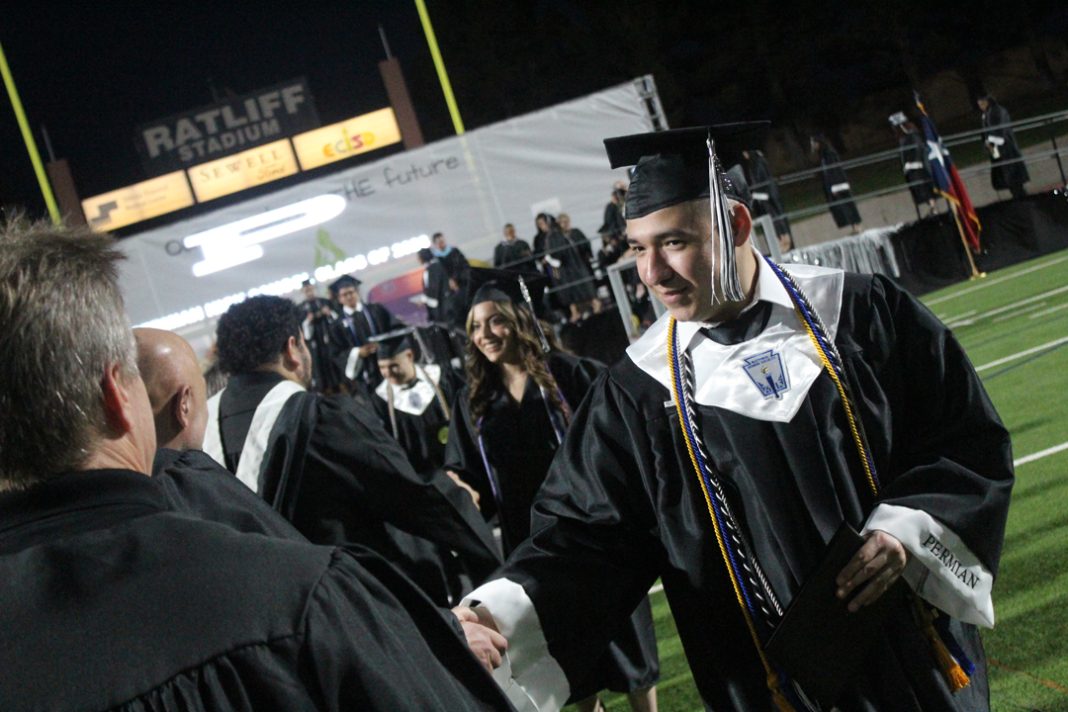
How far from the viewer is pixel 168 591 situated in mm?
1206

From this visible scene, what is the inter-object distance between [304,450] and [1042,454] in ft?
14.5

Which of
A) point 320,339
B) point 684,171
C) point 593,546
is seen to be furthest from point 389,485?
point 320,339

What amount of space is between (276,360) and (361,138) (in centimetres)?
1885

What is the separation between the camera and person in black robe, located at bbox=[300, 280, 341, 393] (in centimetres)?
1412

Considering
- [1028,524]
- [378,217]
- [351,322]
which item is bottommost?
[1028,524]

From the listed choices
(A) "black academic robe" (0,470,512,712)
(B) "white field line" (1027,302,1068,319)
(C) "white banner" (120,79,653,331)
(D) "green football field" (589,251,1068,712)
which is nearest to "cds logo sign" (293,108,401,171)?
(C) "white banner" (120,79,653,331)

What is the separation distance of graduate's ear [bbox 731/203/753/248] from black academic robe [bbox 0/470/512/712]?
5.03 ft

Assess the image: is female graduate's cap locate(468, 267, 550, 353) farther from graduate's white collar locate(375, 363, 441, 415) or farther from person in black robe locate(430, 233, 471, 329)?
person in black robe locate(430, 233, 471, 329)

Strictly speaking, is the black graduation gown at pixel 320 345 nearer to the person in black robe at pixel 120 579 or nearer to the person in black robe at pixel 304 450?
the person in black robe at pixel 304 450

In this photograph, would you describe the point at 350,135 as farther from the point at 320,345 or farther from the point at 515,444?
the point at 515,444

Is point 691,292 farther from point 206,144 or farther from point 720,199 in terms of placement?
point 206,144

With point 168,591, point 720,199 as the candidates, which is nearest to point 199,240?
point 720,199

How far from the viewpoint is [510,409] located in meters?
4.82

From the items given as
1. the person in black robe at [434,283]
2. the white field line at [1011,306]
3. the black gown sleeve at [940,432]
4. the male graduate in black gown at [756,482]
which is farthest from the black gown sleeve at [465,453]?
the person in black robe at [434,283]
